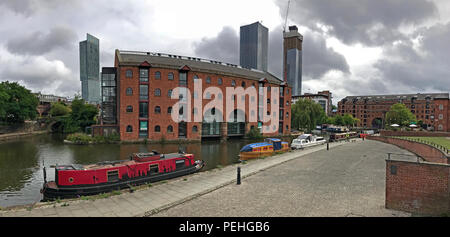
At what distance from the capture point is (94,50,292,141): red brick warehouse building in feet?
134

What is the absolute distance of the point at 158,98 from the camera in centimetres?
4244

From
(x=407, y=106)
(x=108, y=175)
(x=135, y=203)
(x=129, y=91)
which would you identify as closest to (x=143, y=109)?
(x=129, y=91)

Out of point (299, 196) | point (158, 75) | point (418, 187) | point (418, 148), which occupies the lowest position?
point (299, 196)

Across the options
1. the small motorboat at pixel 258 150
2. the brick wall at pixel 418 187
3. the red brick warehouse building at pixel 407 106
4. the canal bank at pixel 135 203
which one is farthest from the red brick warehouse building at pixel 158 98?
the red brick warehouse building at pixel 407 106

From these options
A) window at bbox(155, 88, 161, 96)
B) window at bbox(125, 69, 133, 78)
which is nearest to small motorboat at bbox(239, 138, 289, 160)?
window at bbox(155, 88, 161, 96)

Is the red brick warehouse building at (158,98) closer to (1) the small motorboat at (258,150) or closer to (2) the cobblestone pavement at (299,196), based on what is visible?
(1) the small motorboat at (258,150)

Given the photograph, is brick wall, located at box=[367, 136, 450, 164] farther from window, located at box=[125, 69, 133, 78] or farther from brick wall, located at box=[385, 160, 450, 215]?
window, located at box=[125, 69, 133, 78]

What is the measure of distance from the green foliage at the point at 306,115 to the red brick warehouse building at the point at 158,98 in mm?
18061

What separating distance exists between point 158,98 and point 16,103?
3906 centimetres

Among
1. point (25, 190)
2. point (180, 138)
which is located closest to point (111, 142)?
point (180, 138)

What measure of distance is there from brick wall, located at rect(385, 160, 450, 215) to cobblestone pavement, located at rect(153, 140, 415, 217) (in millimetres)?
524

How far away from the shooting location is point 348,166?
61.3 ft

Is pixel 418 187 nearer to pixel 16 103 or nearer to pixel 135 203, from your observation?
pixel 135 203
